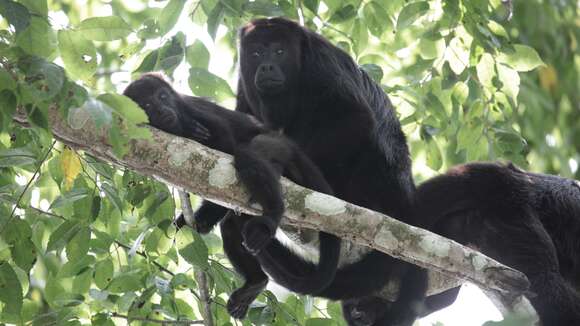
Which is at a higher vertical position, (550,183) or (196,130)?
(196,130)

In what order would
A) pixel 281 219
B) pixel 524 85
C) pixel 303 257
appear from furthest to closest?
pixel 524 85 < pixel 303 257 < pixel 281 219

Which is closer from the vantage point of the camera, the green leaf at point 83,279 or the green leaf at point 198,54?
the green leaf at point 83,279

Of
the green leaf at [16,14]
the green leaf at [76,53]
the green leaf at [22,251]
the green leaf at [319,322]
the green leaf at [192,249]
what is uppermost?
the green leaf at [16,14]

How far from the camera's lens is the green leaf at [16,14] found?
2258mm

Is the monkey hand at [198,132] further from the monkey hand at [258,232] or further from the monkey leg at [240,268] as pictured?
the monkey hand at [258,232]

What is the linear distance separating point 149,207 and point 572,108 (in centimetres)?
466

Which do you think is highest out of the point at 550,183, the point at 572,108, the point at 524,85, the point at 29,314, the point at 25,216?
the point at 25,216

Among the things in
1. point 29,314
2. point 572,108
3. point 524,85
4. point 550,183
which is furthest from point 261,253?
point 572,108

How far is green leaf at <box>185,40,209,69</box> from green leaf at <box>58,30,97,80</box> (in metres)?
1.05

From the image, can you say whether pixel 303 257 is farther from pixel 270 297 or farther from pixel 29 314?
pixel 29 314

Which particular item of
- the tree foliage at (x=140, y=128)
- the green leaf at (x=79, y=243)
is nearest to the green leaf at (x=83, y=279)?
the tree foliage at (x=140, y=128)

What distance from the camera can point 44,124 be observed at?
221cm

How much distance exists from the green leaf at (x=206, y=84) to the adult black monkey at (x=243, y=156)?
0.05 metres

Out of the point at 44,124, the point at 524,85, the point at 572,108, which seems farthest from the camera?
the point at 572,108
